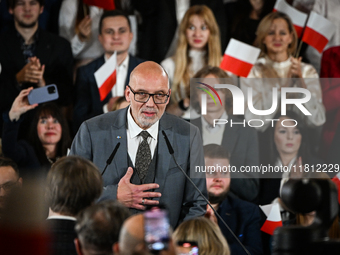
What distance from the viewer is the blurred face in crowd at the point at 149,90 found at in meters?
2.77

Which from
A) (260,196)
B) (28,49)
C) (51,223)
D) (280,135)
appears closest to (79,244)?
(51,223)

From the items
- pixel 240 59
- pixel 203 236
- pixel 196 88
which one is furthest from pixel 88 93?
pixel 203 236

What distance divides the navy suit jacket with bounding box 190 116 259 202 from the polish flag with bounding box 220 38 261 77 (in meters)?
0.54

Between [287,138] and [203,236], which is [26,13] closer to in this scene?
[287,138]

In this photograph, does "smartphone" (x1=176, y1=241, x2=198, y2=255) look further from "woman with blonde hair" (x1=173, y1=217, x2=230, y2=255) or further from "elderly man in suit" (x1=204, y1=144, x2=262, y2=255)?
"elderly man in suit" (x1=204, y1=144, x2=262, y2=255)

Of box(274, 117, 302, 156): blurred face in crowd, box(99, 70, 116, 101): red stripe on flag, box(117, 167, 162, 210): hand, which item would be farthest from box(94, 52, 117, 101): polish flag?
box(117, 167, 162, 210): hand

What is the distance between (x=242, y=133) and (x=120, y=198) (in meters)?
1.95

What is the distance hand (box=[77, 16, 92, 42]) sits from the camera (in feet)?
16.1

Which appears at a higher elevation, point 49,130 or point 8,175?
point 49,130

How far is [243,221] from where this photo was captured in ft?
12.8

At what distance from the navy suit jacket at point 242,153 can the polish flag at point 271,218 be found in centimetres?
15

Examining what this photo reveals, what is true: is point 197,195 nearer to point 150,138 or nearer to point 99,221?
point 150,138

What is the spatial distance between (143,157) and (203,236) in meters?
0.59

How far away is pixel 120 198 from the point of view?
8.50ft
